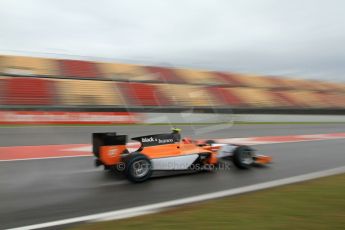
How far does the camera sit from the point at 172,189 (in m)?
5.77

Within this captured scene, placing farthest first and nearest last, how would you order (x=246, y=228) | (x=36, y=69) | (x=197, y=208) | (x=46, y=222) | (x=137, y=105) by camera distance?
1. (x=36, y=69)
2. (x=137, y=105)
3. (x=197, y=208)
4. (x=46, y=222)
5. (x=246, y=228)

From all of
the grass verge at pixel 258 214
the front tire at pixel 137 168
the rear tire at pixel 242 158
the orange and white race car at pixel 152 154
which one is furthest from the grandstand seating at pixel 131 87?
the grass verge at pixel 258 214

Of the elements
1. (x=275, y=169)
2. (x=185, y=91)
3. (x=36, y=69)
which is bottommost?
(x=275, y=169)

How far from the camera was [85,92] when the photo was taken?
20875 millimetres

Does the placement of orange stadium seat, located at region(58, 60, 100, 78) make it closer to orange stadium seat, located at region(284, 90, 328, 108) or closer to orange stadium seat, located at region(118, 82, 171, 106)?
orange stadium seat, located at region(284, 90, 328, 108)

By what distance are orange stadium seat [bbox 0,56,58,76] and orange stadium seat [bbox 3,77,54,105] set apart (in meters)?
1.07

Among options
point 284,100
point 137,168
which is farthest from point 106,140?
point 284,100

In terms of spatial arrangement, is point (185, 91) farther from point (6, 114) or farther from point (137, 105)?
point (6, 114)

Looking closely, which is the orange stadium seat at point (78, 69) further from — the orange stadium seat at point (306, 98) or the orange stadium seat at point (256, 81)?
the orange stadium seat at point (306, 98)

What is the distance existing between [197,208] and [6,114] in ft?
44.8

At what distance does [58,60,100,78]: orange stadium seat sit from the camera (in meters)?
24.0

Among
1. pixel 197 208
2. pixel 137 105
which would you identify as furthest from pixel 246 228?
pixel 137 105

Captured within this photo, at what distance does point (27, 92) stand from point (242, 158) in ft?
47.4

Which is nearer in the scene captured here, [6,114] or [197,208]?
[197,208]
